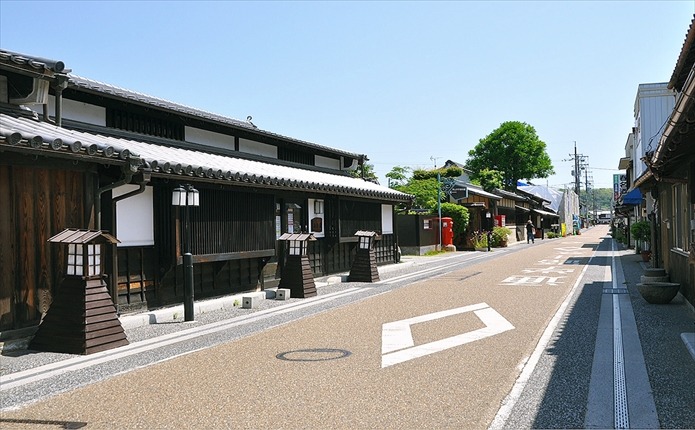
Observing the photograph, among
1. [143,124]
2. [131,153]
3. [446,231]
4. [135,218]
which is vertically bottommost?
[446,231]

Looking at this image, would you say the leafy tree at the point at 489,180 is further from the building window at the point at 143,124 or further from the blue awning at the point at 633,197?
the building window at the point at 143,124

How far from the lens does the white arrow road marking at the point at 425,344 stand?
7.86 m

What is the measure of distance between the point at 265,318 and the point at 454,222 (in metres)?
29.1

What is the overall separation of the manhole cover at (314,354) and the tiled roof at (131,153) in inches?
174

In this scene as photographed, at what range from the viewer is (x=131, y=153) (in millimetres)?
9844

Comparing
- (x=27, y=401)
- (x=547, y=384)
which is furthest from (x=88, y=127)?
(x=547, y=384)

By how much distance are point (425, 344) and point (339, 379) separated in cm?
230

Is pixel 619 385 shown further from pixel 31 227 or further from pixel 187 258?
pixel 31 227

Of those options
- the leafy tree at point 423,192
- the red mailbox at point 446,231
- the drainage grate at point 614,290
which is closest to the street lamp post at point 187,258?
the drainage grate at point 614,290

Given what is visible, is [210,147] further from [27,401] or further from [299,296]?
[27,401]

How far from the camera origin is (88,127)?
13.3 m

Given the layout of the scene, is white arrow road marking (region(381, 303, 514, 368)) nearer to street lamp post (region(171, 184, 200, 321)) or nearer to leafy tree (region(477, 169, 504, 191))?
street lamp post (region(171, 184, 200, 321))

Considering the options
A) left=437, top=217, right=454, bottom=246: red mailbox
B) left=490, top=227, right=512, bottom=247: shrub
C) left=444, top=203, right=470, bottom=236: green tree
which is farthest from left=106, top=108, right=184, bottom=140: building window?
left=490, top=227, right=512, bottom=247: shrub

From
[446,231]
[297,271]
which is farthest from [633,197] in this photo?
[297,271]
